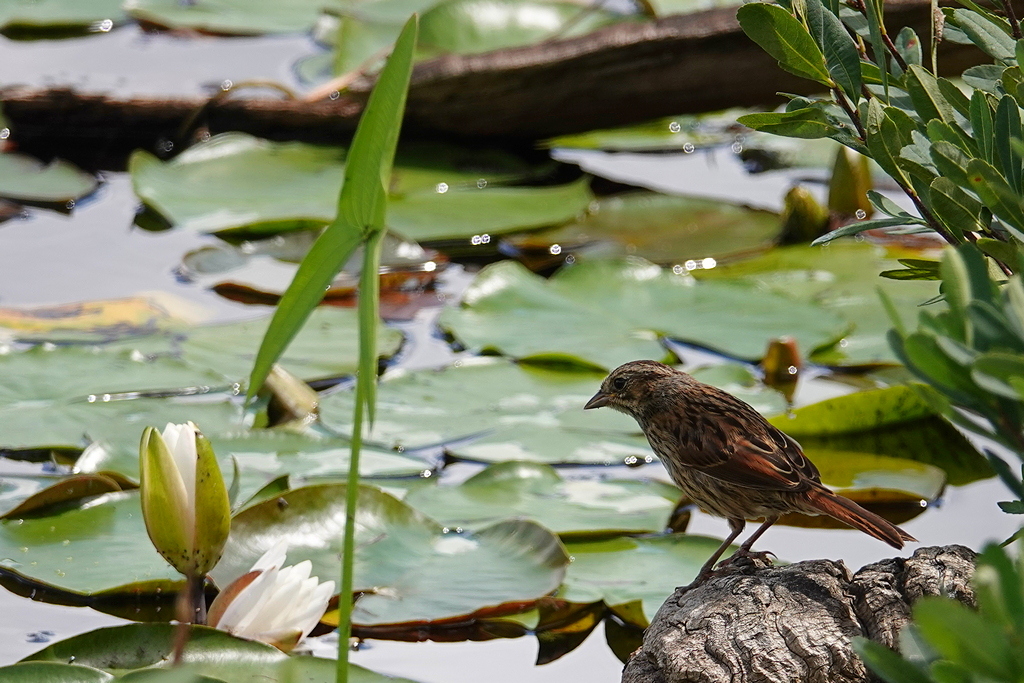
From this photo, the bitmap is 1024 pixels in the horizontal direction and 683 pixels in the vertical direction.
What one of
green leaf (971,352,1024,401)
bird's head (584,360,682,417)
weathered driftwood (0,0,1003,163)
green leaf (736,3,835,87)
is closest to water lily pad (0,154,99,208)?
weathered driftwood (0,0,1003,163)

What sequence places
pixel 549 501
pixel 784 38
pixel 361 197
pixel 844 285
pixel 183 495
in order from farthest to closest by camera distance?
1. pixel 844 285
2. pixel 549 501
3. pixel 183 495
4. pixel 784 38
5. pixel 361 197

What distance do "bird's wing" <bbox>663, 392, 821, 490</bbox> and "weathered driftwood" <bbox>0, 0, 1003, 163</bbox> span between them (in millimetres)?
2708

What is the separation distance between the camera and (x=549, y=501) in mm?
2863

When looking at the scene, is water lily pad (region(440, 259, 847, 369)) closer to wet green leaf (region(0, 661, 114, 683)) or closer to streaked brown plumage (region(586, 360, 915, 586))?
streaked brown plumage (region(586, 360, 915, 586))

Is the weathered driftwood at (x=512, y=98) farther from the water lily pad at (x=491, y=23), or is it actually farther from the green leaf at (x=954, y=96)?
the green leaf at (x=954, y=96)

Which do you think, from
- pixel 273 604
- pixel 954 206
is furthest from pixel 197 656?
pixel 954 206

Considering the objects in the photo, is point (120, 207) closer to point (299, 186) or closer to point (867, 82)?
point (299, 186)

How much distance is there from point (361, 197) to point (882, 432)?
7.47ft

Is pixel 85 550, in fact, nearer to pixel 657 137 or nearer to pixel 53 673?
pixel 53 673

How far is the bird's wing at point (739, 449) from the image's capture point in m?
2.22

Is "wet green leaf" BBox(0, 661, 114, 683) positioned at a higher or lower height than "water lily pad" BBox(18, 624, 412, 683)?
higher

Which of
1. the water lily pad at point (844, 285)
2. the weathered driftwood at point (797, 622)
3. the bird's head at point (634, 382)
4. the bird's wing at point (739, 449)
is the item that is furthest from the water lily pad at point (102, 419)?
the water lily pad at point (844, 285)

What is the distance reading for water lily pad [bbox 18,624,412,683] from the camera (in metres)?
2.05

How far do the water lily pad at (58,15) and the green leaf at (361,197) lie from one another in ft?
17.3
